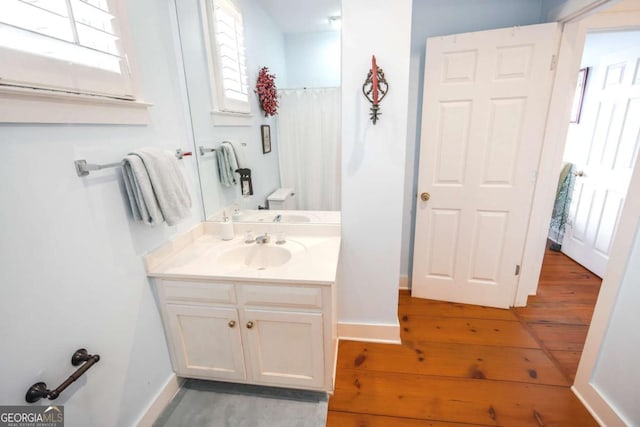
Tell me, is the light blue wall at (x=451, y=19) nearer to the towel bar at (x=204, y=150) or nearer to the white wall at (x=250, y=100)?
the white wall at (x=250, y=100)

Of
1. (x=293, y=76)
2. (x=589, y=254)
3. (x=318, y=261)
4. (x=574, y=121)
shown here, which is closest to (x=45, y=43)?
(x=293, y=76)

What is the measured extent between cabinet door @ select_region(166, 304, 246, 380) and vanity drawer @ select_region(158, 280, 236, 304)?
5 cm

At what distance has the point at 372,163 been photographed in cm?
161

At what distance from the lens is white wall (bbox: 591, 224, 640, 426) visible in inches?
47.4

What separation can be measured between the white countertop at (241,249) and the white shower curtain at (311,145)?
0.22 meters

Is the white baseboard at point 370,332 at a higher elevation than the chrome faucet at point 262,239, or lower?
lower


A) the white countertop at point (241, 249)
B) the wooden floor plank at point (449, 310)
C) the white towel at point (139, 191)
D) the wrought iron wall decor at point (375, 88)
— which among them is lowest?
the wooden floor plank at point (449, 310)

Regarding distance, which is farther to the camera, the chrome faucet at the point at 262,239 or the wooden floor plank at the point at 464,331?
the wooden floor plank at the point at 464,331

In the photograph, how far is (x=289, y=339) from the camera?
54.2 inches

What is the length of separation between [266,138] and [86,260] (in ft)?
3.74

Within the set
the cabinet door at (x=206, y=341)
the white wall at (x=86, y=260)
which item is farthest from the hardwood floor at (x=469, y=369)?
the white wall at (x=86, y=260)

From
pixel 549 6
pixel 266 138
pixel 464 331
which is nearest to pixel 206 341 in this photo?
pixel 266 138

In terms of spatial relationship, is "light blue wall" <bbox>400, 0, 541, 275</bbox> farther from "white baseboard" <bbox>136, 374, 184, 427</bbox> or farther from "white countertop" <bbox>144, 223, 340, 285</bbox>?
"white baseboard" <bbox>136, 374, 184, 427</bbox>

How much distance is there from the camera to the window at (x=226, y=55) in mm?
1601
